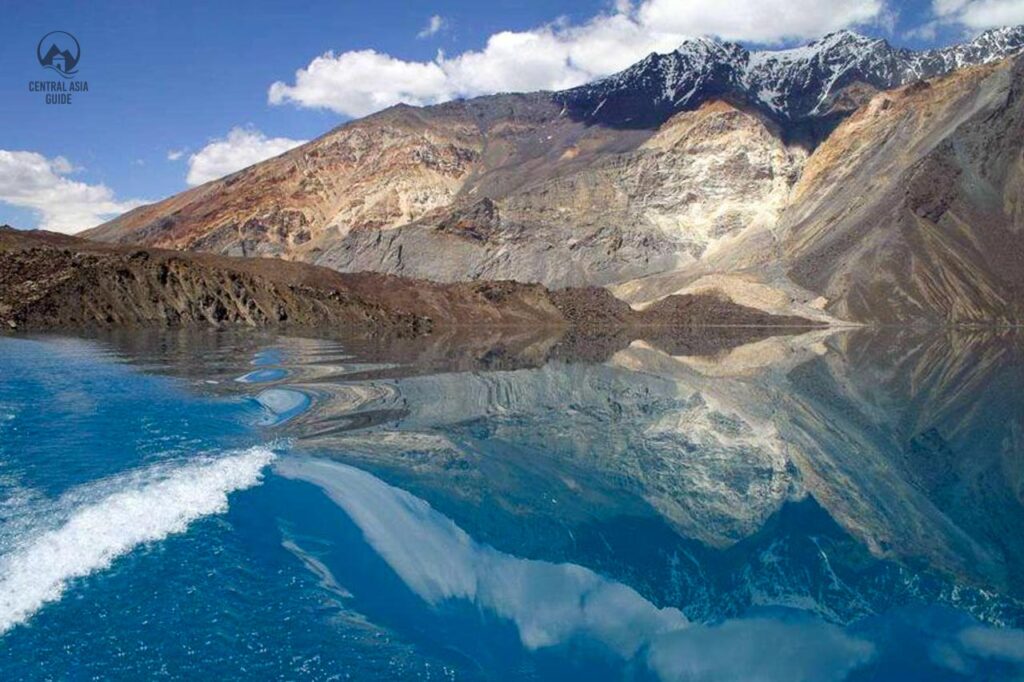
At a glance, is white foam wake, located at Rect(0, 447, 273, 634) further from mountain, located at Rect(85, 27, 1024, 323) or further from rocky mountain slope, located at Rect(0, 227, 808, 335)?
mountain, located at Rect(85, 27, 1024, 323)

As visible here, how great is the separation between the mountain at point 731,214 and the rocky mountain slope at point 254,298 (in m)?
19.4

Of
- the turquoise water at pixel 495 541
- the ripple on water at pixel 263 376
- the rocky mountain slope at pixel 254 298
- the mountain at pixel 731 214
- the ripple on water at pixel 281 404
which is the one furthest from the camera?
the mountain at pixel 731 214

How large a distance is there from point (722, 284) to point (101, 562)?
125678 mm

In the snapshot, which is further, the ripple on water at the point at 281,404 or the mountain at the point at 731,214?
the mountain at the point at 731,214

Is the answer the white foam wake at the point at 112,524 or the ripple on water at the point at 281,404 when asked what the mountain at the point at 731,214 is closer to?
the ripple on water at the point at 281,404

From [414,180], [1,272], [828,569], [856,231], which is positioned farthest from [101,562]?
[414,180]

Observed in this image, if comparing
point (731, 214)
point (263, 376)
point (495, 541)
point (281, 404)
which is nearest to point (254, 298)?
point (263, 376)

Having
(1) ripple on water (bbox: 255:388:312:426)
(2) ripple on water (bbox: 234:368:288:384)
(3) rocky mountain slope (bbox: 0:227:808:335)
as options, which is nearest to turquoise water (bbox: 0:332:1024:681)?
(1) ripple on water (bbox: 255:388:312:426)

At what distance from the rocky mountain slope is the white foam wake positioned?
63.4 metres

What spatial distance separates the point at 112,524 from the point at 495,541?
6.08m

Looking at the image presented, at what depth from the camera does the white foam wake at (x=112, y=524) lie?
892cm

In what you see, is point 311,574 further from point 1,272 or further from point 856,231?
point 856,231

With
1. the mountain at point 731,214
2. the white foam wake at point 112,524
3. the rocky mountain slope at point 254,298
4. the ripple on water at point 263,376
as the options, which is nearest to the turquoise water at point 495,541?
the white foam wake at point 112,524

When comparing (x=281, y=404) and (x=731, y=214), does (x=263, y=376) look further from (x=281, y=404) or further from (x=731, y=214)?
(x=731, y=214)
